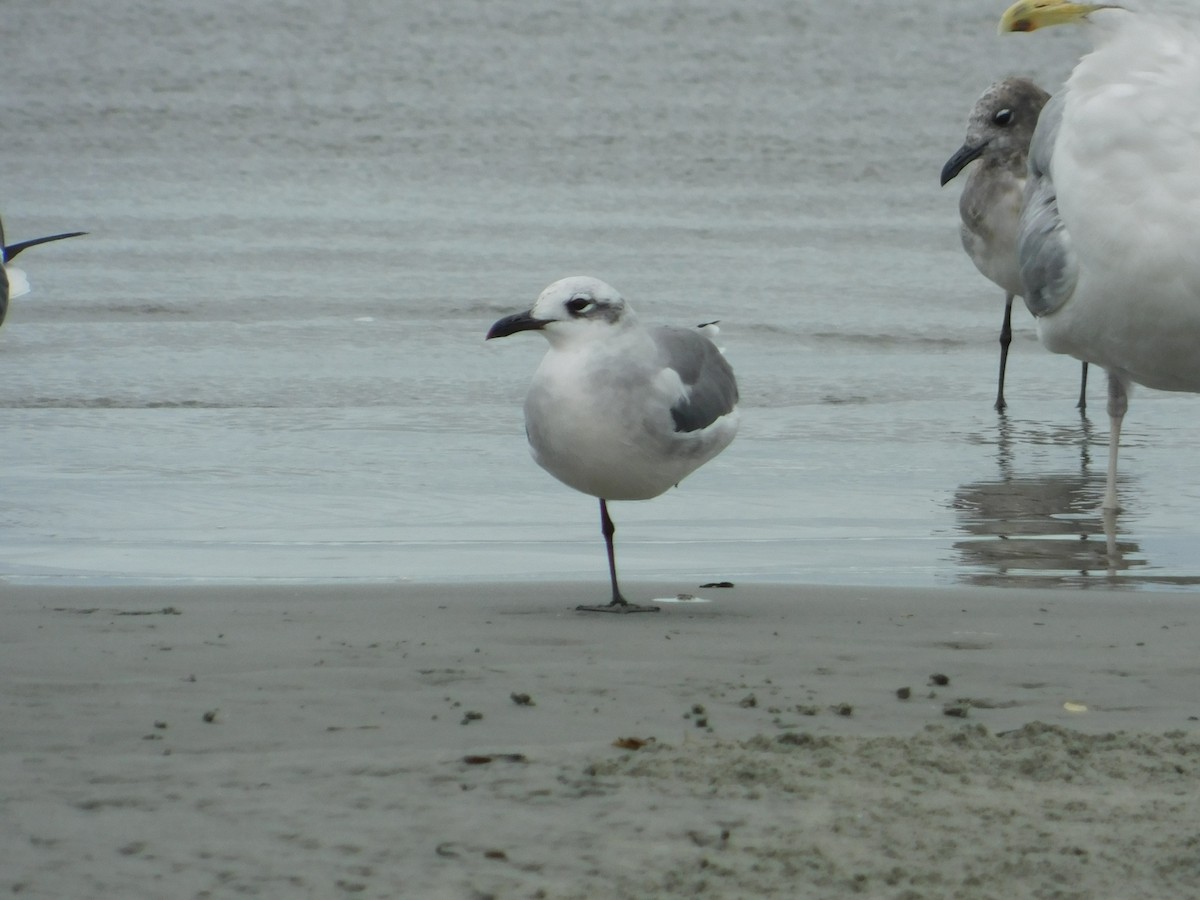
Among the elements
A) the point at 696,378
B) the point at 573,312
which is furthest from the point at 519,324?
the point at 696,378

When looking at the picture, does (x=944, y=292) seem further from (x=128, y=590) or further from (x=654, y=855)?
(x=654, y=855)

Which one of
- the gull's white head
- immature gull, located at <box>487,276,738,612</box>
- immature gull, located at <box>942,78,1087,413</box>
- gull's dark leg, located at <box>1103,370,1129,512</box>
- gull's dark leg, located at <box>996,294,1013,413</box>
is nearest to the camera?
immature gull, located at <box>487,276,738,612</box>

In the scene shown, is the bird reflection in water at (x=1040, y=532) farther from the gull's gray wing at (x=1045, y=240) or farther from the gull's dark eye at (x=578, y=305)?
the gull's dark eye at (x=578, y=305)

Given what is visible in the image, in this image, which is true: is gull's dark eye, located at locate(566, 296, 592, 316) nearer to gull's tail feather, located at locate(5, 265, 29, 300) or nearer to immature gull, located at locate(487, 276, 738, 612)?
immature gull, located at locate(487, 276, 738, 612)

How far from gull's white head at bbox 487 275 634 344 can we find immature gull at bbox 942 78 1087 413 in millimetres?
4780

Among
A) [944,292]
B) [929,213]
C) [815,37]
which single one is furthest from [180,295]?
[815,37]

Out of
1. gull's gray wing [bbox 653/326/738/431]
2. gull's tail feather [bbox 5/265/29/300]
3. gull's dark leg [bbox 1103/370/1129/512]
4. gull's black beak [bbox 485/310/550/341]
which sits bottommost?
gull's dark leg [bbox 1103/370/1129/512]

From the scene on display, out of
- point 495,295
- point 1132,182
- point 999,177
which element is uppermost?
point 1132,182

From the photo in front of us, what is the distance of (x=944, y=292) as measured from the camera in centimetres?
1456

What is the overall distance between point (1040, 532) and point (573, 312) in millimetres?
2047

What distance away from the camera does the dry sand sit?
126 inches

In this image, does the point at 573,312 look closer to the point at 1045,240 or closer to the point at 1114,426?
the point at 1045,240

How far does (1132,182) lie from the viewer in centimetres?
618

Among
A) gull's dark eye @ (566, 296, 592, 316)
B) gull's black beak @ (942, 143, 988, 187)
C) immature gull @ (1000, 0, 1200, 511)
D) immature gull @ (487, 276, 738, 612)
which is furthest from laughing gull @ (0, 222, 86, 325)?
immature gull @ (1000, 0, 1200, 511)
